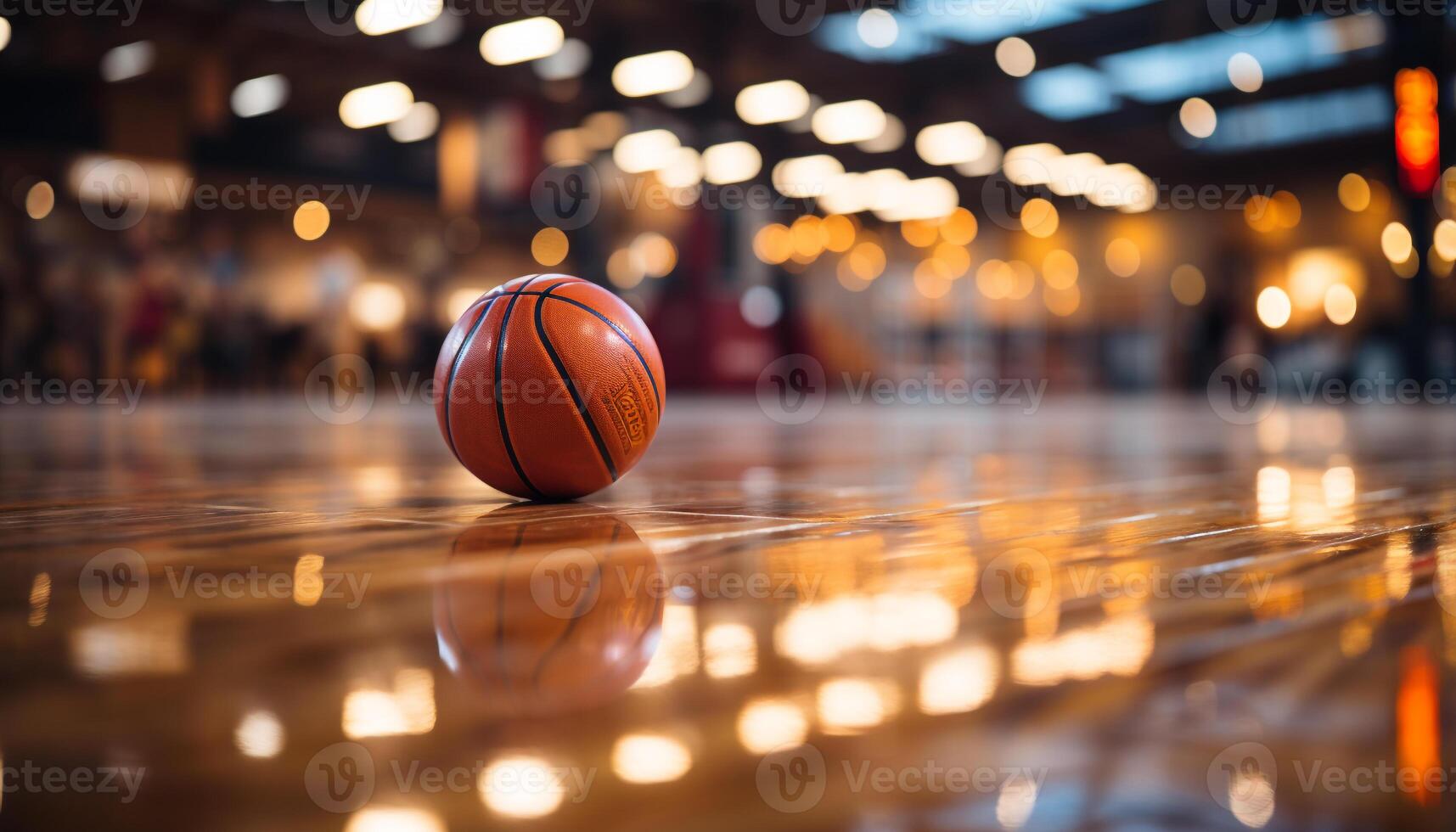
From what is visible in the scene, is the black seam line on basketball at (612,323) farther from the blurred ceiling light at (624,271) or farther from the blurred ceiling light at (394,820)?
the blurred ceiling light at (624,271)

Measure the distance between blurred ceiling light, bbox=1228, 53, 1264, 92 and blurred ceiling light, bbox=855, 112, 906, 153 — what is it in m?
3.45

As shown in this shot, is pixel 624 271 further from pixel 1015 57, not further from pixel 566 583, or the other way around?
pixel 566 583

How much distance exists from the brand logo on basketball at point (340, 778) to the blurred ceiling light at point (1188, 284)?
18697mm

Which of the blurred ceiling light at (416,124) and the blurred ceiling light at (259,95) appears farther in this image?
the blurred ceiling light at (416,124)

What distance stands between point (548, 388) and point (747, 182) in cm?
1424

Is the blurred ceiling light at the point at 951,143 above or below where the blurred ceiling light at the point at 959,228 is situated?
above

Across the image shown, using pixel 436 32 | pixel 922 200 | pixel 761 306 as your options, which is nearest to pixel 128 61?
pixel 436 32

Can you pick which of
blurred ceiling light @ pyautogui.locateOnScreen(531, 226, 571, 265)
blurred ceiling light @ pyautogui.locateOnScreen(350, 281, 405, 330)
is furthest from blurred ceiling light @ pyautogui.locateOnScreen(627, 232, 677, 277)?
blurred ceiling light @ pyautogui.locateOnScreen(350, 281, 405, 330)

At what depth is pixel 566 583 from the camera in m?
0.75

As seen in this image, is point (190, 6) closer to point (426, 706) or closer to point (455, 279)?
point (426, 706)

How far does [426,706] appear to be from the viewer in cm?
43

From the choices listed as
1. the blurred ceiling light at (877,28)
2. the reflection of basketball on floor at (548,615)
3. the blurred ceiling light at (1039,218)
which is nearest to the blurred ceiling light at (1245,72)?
the blurred ceiling light at (877,28)

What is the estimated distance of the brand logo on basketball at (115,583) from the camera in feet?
2.17

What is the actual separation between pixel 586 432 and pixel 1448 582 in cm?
89
